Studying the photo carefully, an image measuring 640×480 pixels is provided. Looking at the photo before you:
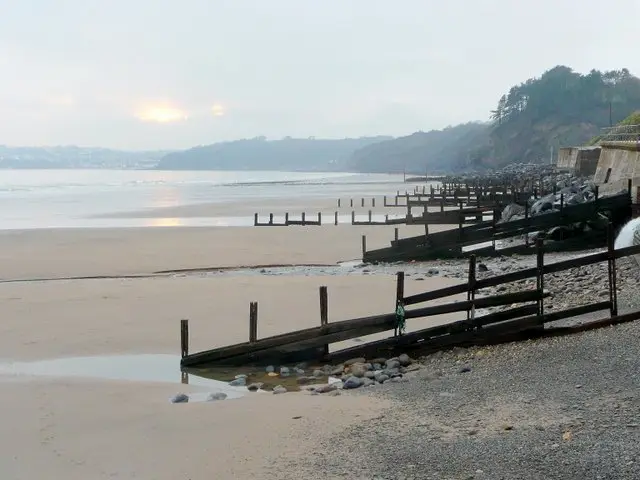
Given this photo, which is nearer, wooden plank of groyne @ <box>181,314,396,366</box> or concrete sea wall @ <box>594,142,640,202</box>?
wooden plank of groyne @ <box>181,314,396,366</box>

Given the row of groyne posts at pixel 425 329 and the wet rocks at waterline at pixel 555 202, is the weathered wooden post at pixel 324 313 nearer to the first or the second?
the row of groyne posts at pixel 425 329

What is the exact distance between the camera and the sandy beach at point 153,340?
8.12 metres

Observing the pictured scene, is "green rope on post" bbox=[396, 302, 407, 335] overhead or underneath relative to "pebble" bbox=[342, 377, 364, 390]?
overhead

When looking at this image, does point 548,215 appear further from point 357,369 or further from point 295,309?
point 357,369

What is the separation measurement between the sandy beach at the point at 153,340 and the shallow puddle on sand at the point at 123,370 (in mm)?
325

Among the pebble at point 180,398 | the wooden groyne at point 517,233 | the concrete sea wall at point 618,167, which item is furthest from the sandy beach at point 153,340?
the concrete sea wall at point 618,167

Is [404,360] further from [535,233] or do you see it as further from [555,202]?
[555,202]

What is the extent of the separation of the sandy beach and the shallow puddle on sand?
32 cm

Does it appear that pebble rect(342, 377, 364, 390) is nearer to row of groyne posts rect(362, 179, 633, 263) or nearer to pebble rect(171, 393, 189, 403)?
pebble rect(171, 393, 189, 403)

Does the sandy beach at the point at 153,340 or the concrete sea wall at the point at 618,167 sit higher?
the concrete sea wall at the point at 618,167

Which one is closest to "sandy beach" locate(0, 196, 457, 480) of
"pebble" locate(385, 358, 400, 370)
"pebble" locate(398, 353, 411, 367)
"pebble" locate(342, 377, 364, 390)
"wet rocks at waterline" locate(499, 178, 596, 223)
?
"pebble" locate(342, 377, 364, 390)

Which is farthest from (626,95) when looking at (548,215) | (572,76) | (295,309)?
(295,309)

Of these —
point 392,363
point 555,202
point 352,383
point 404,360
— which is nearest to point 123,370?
point 352,383

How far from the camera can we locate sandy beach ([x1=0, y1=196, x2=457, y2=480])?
26.6ft
